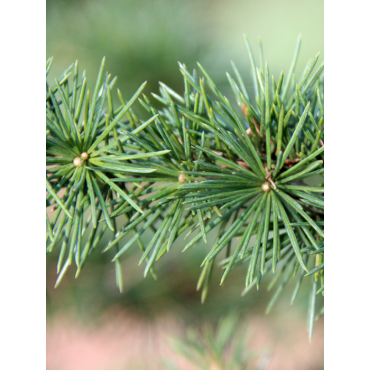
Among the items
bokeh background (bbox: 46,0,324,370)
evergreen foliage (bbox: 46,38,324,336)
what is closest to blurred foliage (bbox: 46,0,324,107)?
bokeh background (bbox: 46,0,324,370)

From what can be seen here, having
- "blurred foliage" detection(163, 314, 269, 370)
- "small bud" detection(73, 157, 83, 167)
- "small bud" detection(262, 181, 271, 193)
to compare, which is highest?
"small bud" detection(73, 157, 83, 167)

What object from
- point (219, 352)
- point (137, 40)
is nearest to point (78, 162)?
point (219, 352)

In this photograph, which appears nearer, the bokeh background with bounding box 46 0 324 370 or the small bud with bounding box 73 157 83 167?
the small bud with bounding box 73 157 83 167

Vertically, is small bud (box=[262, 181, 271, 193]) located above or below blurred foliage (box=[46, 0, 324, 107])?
below

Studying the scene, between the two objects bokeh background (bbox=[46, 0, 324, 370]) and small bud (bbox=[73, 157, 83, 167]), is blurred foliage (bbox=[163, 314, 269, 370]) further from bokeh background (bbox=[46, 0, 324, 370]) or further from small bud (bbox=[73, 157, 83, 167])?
small bud (bbox=[73, 157, 83, 167])

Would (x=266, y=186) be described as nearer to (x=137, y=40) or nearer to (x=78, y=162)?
(x=78, y=162)

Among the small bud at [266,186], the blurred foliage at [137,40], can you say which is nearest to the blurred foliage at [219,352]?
the small bud at [266,186]
